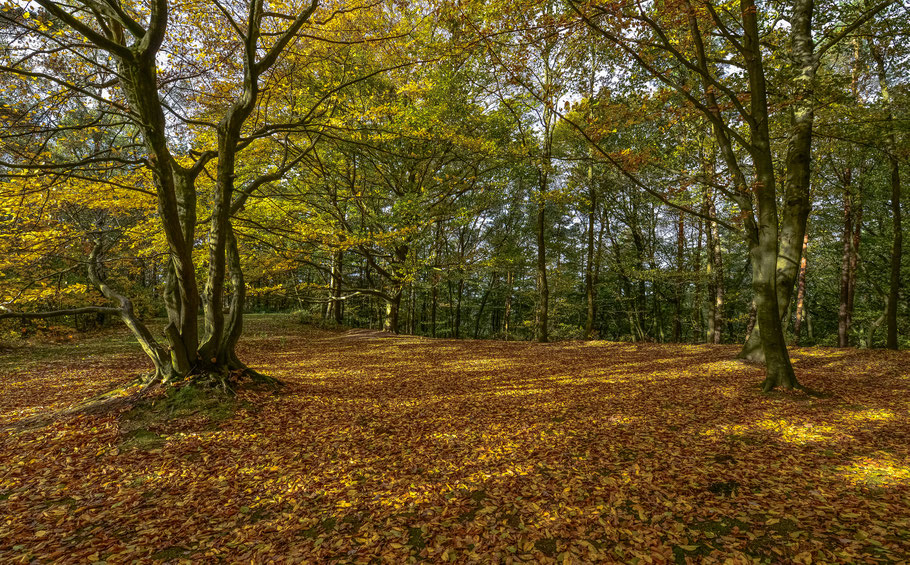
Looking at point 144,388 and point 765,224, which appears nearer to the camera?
point 144,388

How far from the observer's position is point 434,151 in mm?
15406

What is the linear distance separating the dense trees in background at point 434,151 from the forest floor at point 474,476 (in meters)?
1.63

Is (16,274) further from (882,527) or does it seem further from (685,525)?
(882,527)

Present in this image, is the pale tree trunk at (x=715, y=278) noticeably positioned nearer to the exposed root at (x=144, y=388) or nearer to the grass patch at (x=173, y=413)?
the exposed root at (x=144, y=388)

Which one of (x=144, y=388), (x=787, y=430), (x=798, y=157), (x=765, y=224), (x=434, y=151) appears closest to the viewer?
(x=787, y=430)

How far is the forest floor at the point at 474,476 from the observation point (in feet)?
9.68

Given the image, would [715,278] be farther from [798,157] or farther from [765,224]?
[765,224]

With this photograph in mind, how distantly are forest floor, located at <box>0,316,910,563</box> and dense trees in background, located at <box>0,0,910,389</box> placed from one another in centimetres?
163

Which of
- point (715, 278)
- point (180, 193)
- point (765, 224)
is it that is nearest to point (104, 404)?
point (180, 193)

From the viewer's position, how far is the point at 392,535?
317cm

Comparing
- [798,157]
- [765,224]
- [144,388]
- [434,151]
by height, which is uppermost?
[434,151]

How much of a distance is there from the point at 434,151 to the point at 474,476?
1372 centimetres

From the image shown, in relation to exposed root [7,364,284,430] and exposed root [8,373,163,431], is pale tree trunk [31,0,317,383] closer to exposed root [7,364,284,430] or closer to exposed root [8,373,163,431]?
exposed root [7,364,284,430]

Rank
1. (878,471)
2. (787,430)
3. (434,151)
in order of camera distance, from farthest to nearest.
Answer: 1. (434,151)
2. (787,430)
3. (878,471)
